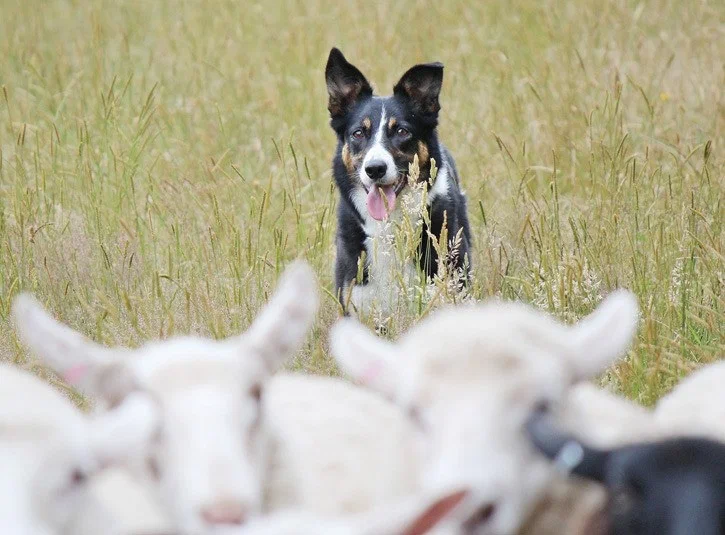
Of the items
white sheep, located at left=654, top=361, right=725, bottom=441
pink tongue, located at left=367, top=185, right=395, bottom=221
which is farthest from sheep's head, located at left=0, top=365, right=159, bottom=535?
pink tongue, located at left=367, top=185, right=395, bottom=221

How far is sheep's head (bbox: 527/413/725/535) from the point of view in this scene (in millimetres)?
2201

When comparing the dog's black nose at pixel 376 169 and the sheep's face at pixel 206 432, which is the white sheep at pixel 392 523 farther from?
the dog's black nose at pixel 376 169

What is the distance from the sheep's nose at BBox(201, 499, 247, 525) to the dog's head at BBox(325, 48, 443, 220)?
A: 410cm

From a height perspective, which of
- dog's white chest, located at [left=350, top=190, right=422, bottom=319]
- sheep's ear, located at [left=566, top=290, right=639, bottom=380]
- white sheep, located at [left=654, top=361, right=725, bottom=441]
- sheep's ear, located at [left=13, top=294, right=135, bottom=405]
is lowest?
dog's white chest, located at [left=350, top=190, right=422, bottom=319]

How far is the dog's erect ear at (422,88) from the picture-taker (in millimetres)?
6582

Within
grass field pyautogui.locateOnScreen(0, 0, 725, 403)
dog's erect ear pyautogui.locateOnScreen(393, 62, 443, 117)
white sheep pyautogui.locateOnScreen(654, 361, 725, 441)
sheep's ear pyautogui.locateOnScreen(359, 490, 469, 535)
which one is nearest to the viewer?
sheep's ear pyautogui.locateOnScreen(359, 490, 469, 535)

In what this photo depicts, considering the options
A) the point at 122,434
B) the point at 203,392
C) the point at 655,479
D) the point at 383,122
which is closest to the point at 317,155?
the point at 383,122

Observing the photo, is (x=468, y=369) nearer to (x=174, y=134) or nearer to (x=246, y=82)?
(x=174, y=134)

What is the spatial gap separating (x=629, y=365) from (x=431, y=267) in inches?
90.0

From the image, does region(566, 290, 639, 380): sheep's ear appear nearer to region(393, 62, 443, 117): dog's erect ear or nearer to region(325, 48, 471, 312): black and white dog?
region(325, 48, 471, 312): black and white dog

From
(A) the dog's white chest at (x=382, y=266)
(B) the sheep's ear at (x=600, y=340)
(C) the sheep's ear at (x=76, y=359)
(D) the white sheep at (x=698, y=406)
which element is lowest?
(A) the dog's white chest at (x=382, y=266)

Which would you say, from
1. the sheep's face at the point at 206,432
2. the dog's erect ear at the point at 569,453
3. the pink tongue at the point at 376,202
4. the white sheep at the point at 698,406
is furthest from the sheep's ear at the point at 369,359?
the pink tongue at the point at 376,202

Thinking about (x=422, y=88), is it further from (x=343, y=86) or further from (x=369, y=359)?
(x=369, y=359)

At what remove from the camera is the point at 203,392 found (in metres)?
2.54
